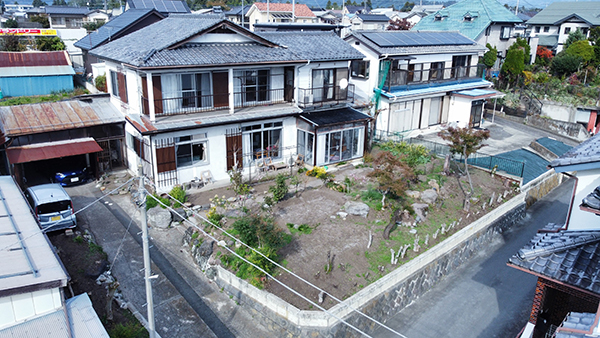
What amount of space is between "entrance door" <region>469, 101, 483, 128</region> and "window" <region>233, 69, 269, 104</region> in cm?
1708

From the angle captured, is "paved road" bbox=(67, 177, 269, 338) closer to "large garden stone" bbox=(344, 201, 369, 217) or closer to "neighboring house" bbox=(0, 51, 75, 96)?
"large garden stone" bbox=(344, 201, 369, 217)

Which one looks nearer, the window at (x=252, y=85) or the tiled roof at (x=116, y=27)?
the window at (x=252, y=85)

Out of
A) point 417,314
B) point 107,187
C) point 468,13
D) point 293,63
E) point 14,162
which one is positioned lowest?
point 417,314

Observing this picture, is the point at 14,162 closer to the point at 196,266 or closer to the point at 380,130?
the point at 196,266

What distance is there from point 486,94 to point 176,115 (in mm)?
23273

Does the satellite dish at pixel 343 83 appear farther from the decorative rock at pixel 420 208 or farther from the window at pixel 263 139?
the decorative rock at pixel 420 208

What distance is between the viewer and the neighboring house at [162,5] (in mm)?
39875

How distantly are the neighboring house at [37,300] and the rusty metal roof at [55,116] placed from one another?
384 inches

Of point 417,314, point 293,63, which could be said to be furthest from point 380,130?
point 417,314

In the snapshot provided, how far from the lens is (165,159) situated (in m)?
18.8

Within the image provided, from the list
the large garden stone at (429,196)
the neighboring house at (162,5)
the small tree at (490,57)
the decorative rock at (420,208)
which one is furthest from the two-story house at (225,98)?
the small tree at (490,57)

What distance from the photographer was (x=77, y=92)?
106 feet

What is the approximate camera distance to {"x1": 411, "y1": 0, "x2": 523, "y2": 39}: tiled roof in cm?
4109

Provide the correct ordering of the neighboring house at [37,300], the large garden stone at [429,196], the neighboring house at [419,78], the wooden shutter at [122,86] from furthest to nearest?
the neighboring house at [419,78]
the wooden shutter at [122,86]
the large garden stone at [429,196]
the neighboring house at [37,300]
